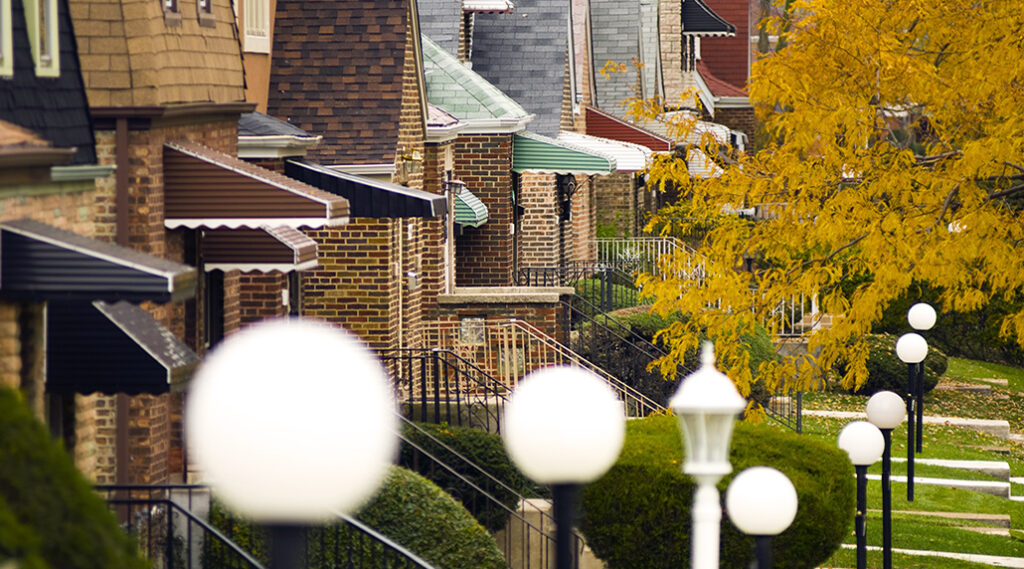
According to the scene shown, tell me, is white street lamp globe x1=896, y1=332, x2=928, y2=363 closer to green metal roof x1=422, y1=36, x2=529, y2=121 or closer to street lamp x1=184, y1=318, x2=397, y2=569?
green metal roof x1=422, y1=36, x2=529, y2=121

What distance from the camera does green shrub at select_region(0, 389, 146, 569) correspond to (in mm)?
4109

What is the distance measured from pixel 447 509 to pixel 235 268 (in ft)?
10.7

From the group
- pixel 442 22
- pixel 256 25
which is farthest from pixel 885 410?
pixel 442 22

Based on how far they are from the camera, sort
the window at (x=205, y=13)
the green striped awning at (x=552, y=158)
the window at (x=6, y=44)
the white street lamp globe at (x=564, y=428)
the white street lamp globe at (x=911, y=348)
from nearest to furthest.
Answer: the white street lamp globe at (x=564, y=428) < the window at (x=6, y=44) < the window at (x=205, y=13) < the white street lamp globe at (x=911, y=348) < the green striped awning at (x=552, y=158)

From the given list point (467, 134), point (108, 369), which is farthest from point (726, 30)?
point (108, 369)

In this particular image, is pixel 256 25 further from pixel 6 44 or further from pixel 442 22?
pixel 442 22

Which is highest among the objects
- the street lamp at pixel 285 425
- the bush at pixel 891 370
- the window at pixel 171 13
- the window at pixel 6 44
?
the window at pixel 171 13

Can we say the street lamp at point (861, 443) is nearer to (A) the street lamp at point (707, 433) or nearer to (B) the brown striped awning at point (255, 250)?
(B) the brown striped awning at point (255, 250)

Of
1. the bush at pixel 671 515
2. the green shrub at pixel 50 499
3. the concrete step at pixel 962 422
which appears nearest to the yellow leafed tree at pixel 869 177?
the bush at pixel 671 515

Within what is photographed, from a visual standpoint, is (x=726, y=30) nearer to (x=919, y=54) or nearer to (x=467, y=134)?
(x=467, y=134)

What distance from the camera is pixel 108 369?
31.0 feet

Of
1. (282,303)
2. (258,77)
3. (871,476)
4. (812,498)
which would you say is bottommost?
(871,476)

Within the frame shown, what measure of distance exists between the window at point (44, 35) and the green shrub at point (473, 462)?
4.87 meters

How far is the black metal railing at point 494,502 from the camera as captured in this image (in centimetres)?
1331
